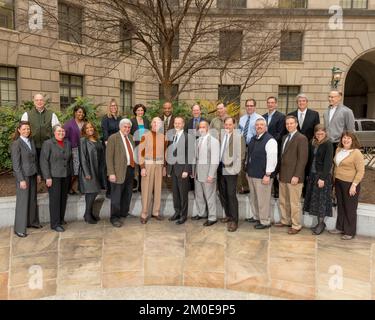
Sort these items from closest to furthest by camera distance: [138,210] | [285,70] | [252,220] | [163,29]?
[252,220]
[138,210]
[163,29]
[285,70]

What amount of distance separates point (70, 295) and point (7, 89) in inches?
565

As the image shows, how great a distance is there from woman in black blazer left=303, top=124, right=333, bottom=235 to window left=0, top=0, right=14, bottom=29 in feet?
50.5

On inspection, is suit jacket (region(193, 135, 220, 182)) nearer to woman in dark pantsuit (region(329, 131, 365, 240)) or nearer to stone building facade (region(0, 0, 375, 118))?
woman in dark pantsuit (region(329, 131, 365, 240))

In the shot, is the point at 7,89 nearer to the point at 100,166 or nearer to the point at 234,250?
the point at 100,166

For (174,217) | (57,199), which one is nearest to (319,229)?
(174,217)

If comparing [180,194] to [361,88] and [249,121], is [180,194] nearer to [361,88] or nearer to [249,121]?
[249,121]

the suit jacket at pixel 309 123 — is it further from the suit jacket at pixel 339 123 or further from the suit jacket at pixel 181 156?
the suit jacket at pixel 181 156

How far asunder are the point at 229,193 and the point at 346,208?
6.70ft

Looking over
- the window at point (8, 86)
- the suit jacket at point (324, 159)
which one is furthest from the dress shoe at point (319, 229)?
the window at point (8, 86)

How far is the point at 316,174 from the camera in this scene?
5.65 meters

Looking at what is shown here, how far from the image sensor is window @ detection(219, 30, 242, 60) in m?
9.28

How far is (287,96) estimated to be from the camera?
77.8ft

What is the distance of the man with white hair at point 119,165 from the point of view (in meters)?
5.91

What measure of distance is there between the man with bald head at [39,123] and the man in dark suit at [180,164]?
236 centimetres
